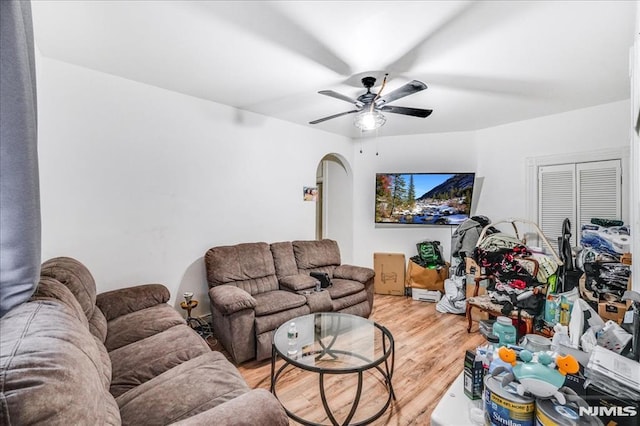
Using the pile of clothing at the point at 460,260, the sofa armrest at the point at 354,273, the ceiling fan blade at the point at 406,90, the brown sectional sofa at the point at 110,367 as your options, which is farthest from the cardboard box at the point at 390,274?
the brown sectional sofa at the point at 110,367

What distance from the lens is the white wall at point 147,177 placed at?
93.2 inches

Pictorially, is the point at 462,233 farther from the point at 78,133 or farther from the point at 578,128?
the point at 78,133

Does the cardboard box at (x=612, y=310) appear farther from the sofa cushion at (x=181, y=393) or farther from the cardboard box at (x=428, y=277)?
the sofa cushion at (x=181, y=393)

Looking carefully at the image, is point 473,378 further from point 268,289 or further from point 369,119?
point 268,289

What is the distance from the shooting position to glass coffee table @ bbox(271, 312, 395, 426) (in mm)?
1738

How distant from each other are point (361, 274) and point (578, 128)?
325 centimetres

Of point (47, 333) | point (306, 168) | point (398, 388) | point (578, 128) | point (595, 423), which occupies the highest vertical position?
point (578, 128)

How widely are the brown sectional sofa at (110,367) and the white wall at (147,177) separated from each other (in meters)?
0.47

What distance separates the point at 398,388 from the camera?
2.17m

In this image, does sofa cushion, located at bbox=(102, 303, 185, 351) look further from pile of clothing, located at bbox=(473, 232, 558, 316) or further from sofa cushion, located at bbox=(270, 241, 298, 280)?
pile of clothing, located at bbox=(473, 232, 558, 316)

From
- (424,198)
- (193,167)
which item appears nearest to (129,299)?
(193,167)

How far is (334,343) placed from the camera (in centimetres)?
222

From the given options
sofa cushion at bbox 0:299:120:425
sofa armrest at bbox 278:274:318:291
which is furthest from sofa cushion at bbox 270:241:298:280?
sofa cushion at bbox 0:299:120:425

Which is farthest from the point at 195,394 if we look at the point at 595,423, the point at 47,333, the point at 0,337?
the point at 595,423
